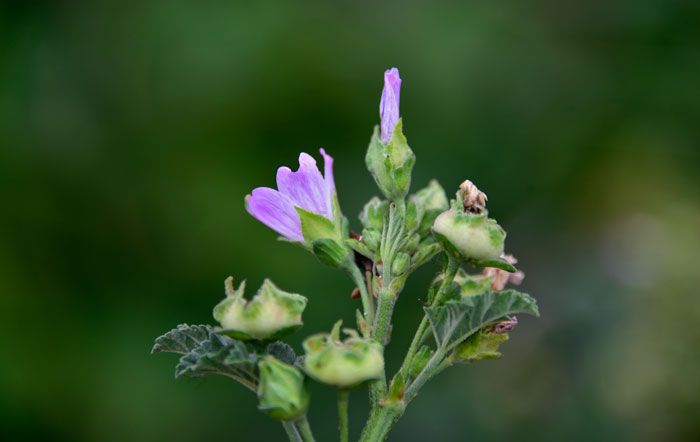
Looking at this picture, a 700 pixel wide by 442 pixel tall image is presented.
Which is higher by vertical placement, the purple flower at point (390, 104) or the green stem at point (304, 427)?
the purple flower at point (390, 104)

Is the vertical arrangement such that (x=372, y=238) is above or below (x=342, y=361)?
above

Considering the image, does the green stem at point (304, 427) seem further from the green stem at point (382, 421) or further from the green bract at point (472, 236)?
the green bract at point (472, 236)

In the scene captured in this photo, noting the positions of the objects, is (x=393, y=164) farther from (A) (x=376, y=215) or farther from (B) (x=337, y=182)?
(B) (x=337, y=182)

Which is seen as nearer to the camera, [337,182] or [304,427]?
[304,427]

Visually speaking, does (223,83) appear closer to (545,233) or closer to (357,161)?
(357,161)

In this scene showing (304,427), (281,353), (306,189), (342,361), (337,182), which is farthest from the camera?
(337,182)

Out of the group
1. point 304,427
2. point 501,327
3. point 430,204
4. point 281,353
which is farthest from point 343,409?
point 430,204

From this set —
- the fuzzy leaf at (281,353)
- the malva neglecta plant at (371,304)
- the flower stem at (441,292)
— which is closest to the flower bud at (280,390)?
the malva neglecta plant at (371,304)

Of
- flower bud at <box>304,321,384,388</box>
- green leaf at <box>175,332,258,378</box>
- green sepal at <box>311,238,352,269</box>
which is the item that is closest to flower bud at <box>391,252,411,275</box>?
green sepal at <box>311,238,352,269</box>
